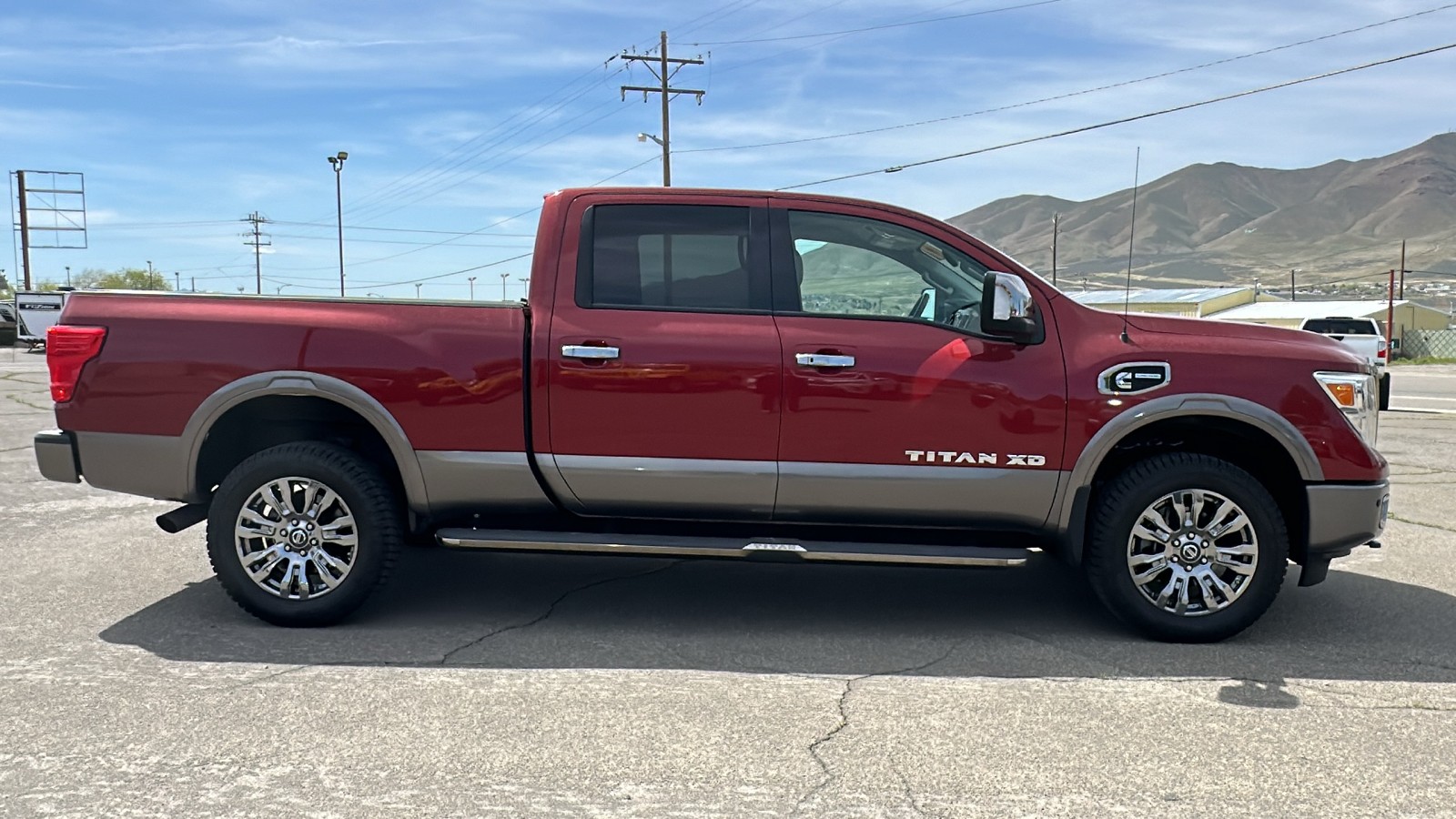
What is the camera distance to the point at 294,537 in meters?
4.95

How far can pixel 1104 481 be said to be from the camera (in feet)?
16.6

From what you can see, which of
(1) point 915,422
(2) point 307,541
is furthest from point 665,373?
(2) point 307,541

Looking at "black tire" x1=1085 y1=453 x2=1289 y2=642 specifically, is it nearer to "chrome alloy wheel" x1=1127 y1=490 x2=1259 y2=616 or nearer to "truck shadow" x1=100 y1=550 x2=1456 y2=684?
"chrome alloy wheel" x1=1127 y1=490 x2=1259 y2=616

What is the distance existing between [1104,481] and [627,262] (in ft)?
7.75

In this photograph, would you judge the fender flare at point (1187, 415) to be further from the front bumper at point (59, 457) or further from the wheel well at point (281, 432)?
the front bumper at point (59, 457)

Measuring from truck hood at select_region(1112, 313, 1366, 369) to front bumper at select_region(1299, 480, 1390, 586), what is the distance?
1.81 feet

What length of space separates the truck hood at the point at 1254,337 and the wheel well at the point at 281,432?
346 cm

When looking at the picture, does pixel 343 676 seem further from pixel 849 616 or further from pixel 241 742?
pixel 849 616

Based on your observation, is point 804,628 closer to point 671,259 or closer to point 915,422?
point 915,422

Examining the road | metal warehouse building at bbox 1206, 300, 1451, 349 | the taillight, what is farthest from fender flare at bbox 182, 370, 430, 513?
metal warehouse building at bbox 1206, 300, 1451, 349

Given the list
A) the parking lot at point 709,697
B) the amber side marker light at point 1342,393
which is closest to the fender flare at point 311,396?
the parking lot at point 709,697

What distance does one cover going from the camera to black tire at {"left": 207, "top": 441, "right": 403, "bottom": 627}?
4.90 metres

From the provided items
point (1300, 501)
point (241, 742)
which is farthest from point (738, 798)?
point (1300, 501)

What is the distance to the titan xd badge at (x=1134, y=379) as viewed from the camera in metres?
4.81
